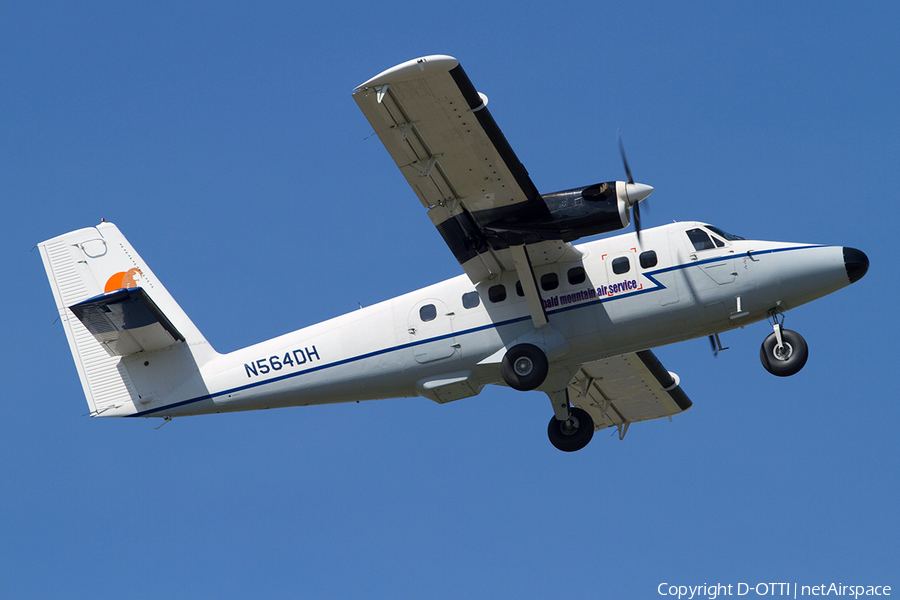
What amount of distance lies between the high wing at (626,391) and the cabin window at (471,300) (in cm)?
351

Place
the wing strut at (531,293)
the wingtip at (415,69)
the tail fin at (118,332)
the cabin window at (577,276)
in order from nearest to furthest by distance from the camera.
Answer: the wingtip at (415,69), the wing strut at (531,293), the cabin window at (577,276), the tail fin at (118,332)

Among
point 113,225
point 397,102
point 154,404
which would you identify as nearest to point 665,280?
point 397,102

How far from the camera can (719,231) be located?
1695cm

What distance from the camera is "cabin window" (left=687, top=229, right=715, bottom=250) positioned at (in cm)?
1677

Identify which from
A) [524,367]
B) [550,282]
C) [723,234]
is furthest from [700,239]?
[524,367]

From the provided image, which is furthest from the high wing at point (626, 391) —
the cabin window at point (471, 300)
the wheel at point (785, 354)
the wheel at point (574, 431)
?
the cabin window at point (471, 300)

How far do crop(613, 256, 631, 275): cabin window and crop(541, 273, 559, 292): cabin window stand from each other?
988mm

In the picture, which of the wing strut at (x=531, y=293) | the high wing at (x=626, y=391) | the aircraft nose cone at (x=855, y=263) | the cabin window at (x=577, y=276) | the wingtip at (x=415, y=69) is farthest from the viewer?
the high wing at (x=626, y=391)

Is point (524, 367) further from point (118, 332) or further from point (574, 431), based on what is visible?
point (118, 332)

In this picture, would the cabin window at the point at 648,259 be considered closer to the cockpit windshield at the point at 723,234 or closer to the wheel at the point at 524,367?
the cockpit windshield at the point at 723,234

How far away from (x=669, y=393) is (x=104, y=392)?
1089 centimetres

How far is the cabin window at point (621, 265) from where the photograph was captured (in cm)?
1684

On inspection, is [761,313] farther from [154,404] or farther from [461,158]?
[154,404]

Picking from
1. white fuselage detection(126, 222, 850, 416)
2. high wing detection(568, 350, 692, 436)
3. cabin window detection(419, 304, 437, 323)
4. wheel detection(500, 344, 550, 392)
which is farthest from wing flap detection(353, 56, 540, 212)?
high wing detection(568, 350, 692, 436)
